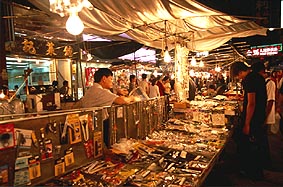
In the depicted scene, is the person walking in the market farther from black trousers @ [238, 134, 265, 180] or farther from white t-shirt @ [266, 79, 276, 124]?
white t-shirt @ [266, 79, 276, 124]

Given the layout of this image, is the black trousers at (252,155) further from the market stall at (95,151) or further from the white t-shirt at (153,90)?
the white t-shirt at (153,90)

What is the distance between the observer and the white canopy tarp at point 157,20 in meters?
4.28

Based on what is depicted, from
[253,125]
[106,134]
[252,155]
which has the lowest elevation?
[252,155]

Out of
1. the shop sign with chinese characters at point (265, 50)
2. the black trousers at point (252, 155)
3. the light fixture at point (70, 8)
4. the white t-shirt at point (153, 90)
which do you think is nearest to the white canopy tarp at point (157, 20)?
the light fixture at point (70, 8)

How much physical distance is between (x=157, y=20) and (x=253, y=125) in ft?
10.7

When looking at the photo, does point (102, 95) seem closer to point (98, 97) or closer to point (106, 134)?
point (98, 97)

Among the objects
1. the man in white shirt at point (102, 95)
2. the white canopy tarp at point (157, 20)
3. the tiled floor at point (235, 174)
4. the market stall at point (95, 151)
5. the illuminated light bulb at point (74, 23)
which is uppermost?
the white canopy tarp at point (157, 20)

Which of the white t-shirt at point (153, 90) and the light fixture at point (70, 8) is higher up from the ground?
the light fixture at point (70, 8)

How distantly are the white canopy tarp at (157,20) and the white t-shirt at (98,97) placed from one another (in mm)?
1424

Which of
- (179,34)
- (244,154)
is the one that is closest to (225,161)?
(244,154)

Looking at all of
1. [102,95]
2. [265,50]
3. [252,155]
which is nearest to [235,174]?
[252,155]

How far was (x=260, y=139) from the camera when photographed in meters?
5.44

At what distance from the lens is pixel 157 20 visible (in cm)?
542

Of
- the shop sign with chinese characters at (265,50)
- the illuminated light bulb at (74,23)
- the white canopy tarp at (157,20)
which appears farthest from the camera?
the shop sign with chinese characters at (265,50)
